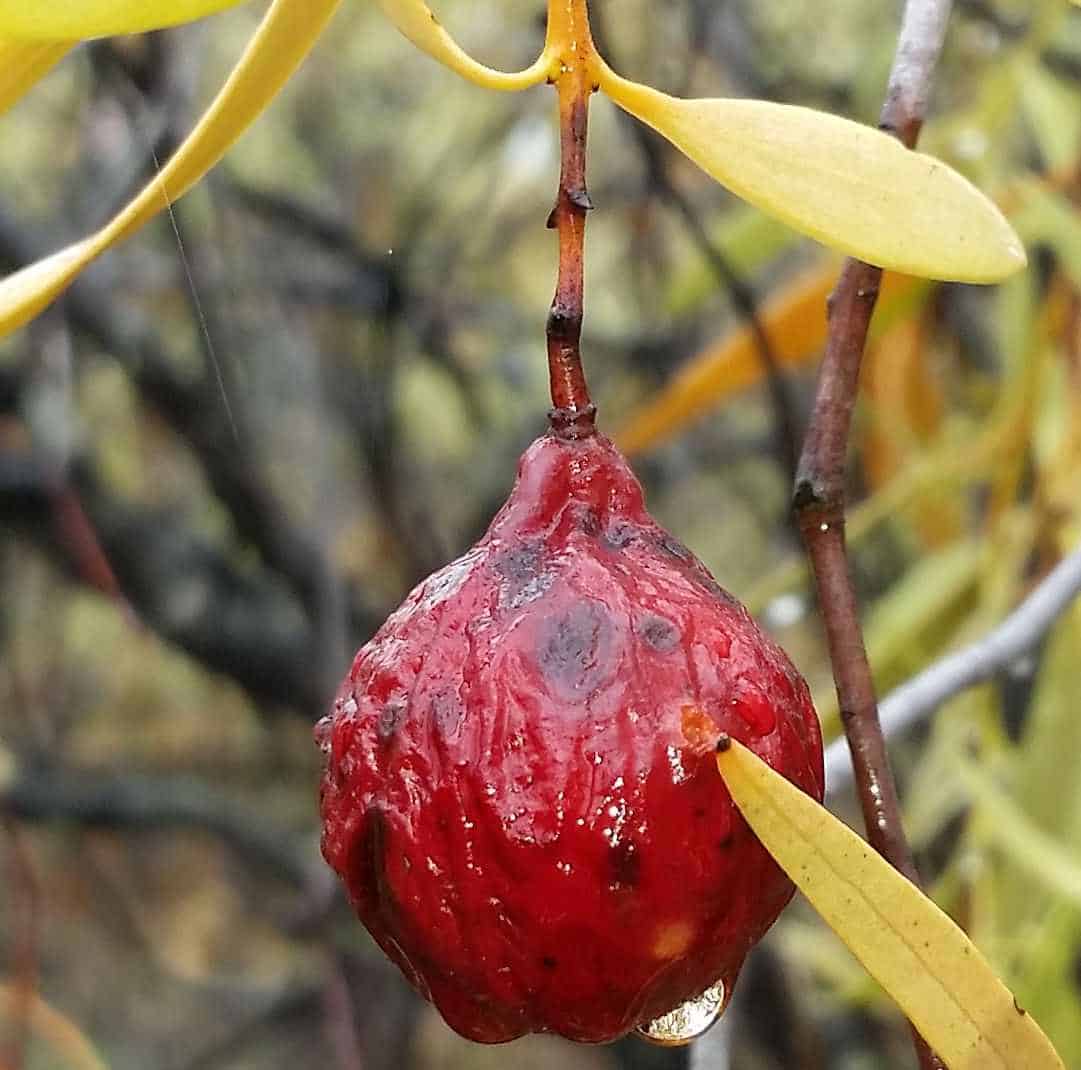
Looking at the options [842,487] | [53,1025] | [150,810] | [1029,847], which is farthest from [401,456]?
[842,487]

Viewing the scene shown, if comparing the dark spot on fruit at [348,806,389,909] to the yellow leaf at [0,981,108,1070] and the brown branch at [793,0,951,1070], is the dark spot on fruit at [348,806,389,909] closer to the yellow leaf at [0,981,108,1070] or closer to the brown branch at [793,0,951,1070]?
the brown branch at [793,0,951,1070]

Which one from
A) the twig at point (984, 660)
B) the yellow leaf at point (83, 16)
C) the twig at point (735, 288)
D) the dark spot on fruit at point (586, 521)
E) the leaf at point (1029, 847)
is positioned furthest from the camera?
the twig at point (735, 288)

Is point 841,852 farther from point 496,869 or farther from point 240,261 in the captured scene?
point 240,261

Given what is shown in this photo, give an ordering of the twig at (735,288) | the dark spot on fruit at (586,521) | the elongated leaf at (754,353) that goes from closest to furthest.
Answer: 1. the dark spot on fruit at (586,521)
2. the twig at (735,288)
3. the elongated leaf at (754,353)

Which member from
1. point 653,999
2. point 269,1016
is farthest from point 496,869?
point 269,1016

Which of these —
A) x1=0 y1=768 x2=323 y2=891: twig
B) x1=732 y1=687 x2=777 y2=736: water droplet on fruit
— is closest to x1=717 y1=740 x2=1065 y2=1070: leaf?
x1=732 y1=687 x2=777 y2=736: water droplet on fruit

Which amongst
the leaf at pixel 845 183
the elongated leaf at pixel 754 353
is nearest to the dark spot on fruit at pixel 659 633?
A: the leaf at pixel 845 183

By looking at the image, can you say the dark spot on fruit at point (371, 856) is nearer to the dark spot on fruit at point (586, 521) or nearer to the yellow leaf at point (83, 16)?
the dark spot on fruit at point (586, 521)
